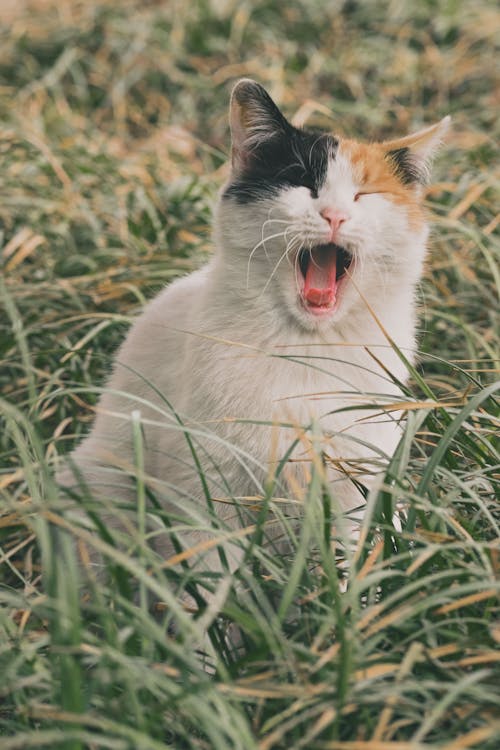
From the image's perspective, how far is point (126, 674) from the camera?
1.11 metres

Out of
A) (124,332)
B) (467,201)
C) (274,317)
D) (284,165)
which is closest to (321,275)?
(274,317)

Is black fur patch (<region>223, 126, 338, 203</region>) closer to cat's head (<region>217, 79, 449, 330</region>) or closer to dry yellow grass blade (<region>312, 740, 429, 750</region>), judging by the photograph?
cat's head (<region>217, 79, 449, 330</region>)

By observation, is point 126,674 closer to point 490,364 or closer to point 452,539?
point 452,539

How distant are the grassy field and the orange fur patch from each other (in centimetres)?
34

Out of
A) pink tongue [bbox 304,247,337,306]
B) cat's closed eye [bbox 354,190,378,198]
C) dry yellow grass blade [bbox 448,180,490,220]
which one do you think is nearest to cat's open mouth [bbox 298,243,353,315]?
pink tongue [bbox 304,247,337,306]

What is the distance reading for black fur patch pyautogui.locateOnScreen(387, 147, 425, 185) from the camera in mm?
1931

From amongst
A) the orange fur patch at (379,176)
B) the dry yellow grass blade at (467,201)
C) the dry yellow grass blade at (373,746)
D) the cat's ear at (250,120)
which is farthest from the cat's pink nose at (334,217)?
the dry yellow grass blade at (467,201)

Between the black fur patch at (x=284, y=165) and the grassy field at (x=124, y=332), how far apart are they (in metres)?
0.44

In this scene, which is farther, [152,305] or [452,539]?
[152,305]

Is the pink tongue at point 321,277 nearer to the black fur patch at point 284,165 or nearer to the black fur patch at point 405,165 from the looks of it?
the black fur patch at point 284,165

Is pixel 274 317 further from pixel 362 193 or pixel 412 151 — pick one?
pixel 412 151

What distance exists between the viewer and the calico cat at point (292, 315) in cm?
172

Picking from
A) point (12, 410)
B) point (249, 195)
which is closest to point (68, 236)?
point (249, 195)

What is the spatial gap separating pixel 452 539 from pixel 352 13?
4.46 metres
